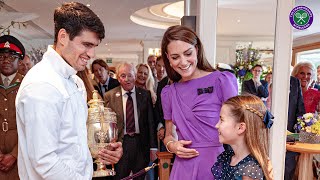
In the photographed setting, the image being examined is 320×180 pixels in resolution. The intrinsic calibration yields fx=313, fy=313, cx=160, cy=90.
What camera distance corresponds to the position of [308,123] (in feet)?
8.87

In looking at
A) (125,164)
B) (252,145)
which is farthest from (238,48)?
(125,164)

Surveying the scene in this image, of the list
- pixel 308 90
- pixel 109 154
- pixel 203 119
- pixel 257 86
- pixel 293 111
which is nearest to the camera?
pixel 109 154

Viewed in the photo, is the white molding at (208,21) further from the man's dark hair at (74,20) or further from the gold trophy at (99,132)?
the man's dark hair at (74,20)

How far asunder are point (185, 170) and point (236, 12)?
4.54 feet

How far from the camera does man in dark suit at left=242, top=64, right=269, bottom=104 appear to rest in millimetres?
2461

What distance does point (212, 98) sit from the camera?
1.59 meters

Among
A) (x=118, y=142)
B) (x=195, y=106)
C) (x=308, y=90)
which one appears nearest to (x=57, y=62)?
(x=118, y=142)

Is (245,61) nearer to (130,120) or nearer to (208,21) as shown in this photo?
(208,21)

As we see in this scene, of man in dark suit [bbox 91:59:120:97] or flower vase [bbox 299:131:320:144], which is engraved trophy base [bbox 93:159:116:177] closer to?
flower vase [bbox 299:131:320:144]

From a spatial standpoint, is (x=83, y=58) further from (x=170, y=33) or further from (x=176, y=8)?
(x=176, y=8)

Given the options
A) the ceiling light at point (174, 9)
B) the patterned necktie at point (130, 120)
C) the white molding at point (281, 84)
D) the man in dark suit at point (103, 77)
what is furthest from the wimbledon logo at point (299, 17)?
the ceiling light at point (174, 9)

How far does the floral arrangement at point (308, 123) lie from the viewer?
8.87ft

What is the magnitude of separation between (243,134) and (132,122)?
181cm

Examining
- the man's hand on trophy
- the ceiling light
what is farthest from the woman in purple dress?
the ceiling light
